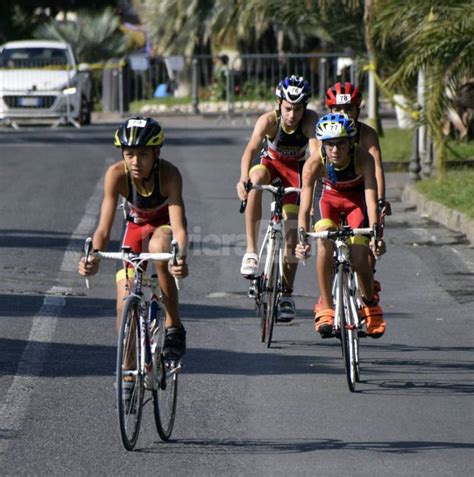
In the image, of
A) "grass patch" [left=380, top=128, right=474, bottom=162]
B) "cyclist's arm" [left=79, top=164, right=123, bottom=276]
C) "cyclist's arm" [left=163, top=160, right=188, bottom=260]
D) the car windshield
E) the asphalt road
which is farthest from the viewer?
the car windshield

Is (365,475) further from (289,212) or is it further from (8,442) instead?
(289,212)

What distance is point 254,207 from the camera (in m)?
11.1

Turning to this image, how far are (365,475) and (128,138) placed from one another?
2213mm

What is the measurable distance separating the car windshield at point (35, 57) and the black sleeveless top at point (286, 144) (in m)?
23.9

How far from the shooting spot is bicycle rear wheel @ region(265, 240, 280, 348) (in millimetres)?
10406

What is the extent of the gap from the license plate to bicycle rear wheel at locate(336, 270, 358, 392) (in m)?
24.5

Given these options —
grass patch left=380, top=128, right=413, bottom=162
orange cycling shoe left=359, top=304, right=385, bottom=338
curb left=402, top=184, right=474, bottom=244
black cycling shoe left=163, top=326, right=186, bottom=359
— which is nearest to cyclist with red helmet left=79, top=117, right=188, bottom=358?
black cycling shoe left=163, top=326, right=186, bottom=359

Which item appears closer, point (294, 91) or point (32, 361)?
point (32, 361)

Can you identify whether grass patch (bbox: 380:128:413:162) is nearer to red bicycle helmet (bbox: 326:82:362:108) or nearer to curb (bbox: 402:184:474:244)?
curb (bbox: 402:184:474:244)

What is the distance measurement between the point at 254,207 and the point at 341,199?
1.43m

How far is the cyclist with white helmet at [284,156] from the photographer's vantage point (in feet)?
35.1

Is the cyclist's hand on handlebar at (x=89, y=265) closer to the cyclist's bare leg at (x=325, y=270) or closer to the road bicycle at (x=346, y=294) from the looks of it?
the road bicycle at (x=346, y=294)

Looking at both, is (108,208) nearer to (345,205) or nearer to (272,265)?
(345,205)

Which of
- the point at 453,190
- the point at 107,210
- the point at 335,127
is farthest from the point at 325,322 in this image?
the point at 453,190
